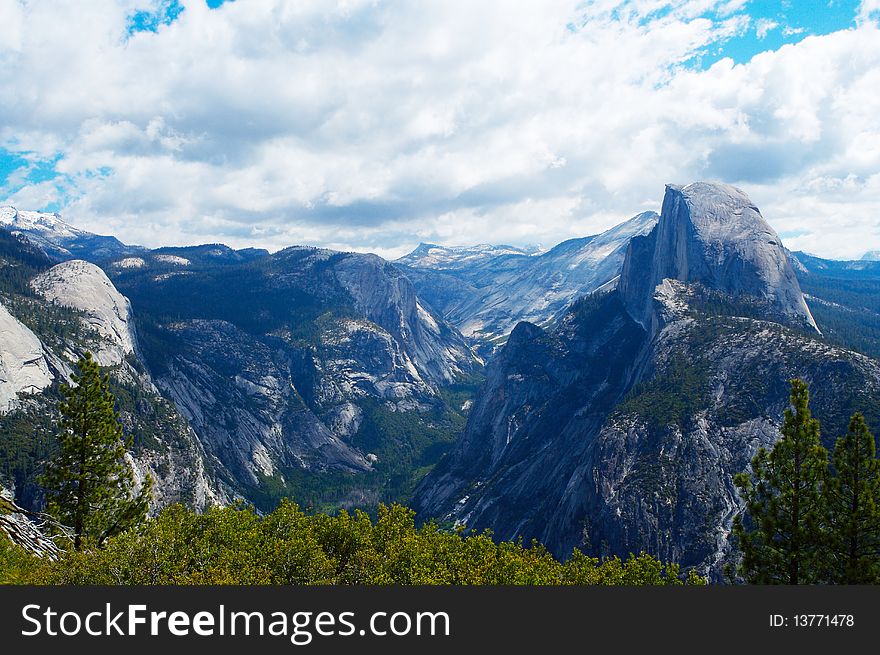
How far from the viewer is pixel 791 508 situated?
106 ft

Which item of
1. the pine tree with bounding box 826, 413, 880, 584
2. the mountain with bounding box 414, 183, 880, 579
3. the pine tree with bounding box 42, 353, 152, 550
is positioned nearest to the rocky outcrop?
the pine tree with bounding box 42, 353, 152, 550

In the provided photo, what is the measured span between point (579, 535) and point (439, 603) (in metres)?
105

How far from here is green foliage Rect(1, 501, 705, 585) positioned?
27484 mm

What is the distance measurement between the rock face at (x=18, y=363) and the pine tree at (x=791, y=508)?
195m

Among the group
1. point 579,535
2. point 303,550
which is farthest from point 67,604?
point 579,535

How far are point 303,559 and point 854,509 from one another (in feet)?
102

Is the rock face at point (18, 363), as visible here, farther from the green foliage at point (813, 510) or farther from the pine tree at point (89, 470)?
the green foliage at point (813, 510)

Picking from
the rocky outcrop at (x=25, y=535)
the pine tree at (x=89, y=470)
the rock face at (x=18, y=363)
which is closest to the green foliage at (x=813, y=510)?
the rocky outcrop at (x=25, y=535)

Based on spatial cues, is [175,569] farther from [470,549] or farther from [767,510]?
[767,510]

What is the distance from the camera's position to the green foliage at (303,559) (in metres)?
27.5

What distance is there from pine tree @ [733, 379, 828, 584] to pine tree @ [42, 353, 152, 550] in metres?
47.7

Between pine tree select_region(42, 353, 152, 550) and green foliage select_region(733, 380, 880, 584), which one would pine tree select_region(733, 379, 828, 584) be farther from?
pine tree select_region(42, 353, 152, 550)

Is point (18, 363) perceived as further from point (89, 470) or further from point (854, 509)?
point (854, 509)

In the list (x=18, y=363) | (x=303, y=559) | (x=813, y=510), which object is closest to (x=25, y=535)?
(x=303, y=559)
